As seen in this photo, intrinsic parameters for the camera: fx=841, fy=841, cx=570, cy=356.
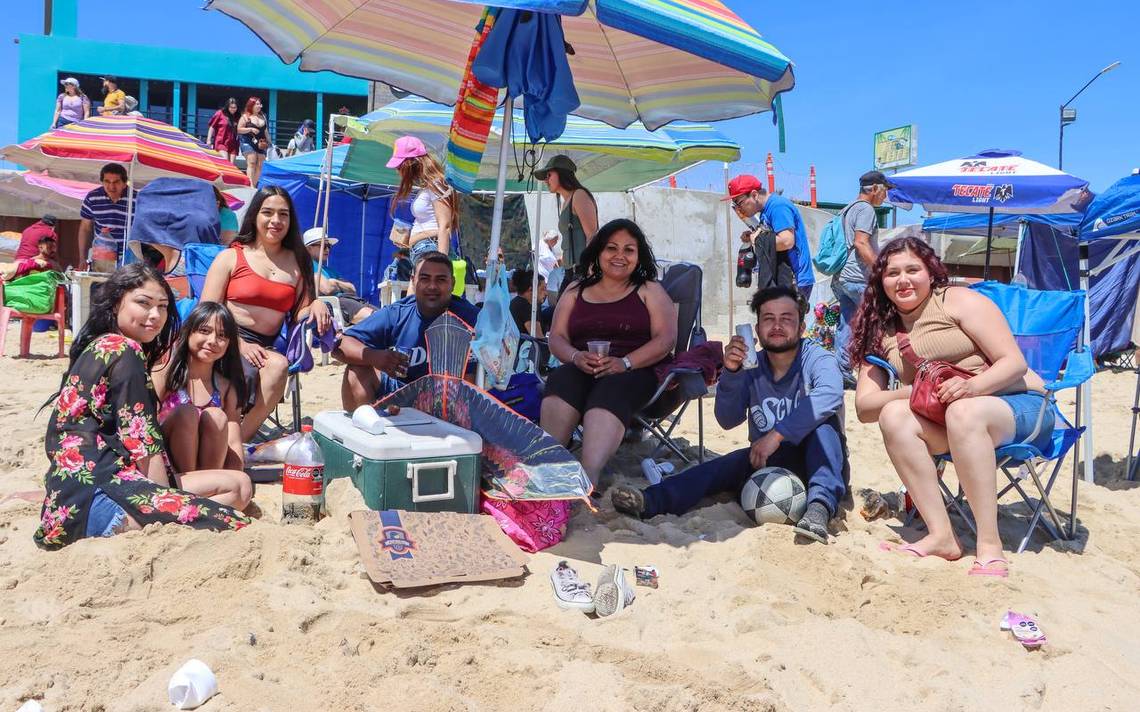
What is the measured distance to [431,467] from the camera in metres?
3.03

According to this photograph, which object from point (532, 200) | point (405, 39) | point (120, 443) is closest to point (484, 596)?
point (120, 443)

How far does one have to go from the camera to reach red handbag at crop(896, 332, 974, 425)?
3.18 m

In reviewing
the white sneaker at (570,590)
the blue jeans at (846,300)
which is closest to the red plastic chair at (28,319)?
the white sneaker at (570,590)

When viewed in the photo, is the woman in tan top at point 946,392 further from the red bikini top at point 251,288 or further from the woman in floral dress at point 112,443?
the red bikini top at point 251,288

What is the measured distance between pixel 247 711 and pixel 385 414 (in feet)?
5.38

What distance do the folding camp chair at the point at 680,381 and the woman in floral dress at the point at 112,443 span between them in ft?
6.44

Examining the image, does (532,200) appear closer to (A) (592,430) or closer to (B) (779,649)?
(A) (592,430)

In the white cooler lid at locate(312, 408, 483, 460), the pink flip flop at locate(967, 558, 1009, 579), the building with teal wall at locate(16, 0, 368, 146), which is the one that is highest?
the building with teal wall at locate(16, 0, 368, 146)

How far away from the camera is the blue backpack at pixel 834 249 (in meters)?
6.73

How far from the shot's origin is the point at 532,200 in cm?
1340

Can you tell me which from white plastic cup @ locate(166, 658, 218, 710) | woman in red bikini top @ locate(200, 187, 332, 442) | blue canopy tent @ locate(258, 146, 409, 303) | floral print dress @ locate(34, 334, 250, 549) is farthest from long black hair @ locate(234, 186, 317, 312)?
blue canopy tent @ locate(258, 146, 409, 303)

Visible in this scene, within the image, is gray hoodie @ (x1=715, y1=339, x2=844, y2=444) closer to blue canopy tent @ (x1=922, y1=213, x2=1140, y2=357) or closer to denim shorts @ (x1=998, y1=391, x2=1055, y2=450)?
denim shorts @ (x1=998, y1=391, x2=1055, y2=450)

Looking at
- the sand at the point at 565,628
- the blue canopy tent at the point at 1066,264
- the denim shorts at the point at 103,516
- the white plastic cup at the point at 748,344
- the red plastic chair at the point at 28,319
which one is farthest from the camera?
the blue canopy tent at the point at 1066,264

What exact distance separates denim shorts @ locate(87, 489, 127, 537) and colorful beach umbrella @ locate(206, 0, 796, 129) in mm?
2156
